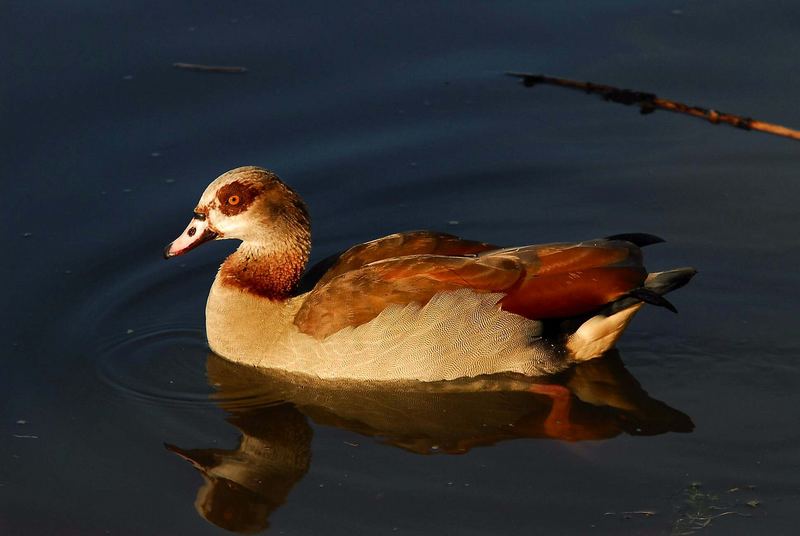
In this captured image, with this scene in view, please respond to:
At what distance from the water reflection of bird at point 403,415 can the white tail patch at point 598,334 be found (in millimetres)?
122

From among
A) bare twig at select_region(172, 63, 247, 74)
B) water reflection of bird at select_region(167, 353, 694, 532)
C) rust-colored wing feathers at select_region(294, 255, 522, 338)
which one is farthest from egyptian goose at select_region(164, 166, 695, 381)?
bare twig at select_region(172, 63, 247, 74)

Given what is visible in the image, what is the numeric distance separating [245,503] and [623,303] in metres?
2.99

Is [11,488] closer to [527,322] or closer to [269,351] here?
[269,351]

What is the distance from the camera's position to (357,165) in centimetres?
1193

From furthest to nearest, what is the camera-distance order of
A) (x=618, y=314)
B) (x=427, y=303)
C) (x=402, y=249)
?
(x=402, y=249), (x=618, y=314), (x=427, y=303)

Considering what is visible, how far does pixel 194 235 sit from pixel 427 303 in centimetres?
181

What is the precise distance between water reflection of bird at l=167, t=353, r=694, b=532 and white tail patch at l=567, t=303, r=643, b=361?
12 centimetres

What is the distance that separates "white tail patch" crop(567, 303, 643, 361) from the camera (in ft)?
31.3

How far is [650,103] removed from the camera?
12477 millimetres

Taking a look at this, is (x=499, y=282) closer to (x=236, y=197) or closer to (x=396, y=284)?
(x=396, y=284)

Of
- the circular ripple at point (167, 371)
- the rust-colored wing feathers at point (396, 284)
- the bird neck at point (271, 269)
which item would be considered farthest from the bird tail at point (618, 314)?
the circular ripple at point (167, 371)

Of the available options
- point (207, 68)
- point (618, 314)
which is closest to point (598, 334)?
point (618, 314)

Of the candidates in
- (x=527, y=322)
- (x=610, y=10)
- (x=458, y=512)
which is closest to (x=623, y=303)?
(x=527, y=322)

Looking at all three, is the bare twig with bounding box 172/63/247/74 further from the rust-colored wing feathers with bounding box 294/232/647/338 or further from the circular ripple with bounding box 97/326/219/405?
the rust-colored wing feathers with bounding box 294/232/647/338
